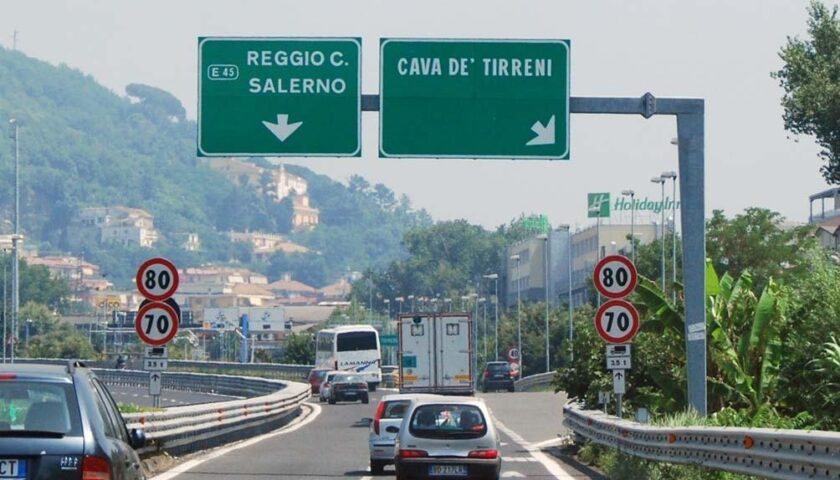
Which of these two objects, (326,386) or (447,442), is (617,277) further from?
(326,386)

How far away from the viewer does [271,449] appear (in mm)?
33625

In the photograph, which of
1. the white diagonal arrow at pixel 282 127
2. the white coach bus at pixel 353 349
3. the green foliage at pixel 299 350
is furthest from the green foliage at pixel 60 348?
the white diagonal arrow at pixel 282 127

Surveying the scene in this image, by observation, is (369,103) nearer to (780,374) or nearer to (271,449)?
(780,374)

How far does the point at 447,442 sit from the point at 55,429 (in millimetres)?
11699

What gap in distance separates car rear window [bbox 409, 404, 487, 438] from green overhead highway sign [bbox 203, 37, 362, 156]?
13.7 feet

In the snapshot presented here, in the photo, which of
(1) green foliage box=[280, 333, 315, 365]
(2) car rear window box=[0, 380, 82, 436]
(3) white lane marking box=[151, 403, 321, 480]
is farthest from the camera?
(1) green foliage box=[280, 333, 315, 365]

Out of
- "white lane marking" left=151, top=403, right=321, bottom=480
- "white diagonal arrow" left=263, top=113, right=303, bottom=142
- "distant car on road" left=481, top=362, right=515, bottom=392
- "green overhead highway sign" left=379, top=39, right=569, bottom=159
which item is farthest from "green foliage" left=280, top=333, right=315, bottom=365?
"green overhead highway sign" left=379, top=39, right=569, bottom=159

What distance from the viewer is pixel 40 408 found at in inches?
439

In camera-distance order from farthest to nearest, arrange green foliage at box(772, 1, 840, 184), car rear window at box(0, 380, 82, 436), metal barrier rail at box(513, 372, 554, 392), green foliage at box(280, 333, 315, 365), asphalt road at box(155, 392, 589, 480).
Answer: green foliage at box(280, 333, 315, 365), metal barrier rail at box(513, 372, 554, 392), green foliage at box(772, 1, 840, 184), asphalt road at box(155, 392, 589, 480), car rear window at box(0, 380, 82, 436)

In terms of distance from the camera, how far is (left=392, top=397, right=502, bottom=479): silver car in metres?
22.2

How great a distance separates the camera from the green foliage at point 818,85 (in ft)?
135

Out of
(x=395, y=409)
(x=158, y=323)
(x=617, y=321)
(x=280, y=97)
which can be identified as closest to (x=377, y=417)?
(x=395, y=409)

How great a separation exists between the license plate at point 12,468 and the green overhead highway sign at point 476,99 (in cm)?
1405

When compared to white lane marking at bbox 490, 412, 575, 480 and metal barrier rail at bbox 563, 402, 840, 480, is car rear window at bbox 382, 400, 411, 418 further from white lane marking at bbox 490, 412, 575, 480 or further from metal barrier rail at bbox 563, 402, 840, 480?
metal barrier rail at bbox 563, 402, 840, 480
